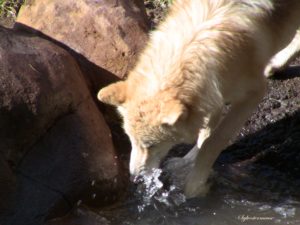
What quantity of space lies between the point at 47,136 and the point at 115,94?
21.8 inches

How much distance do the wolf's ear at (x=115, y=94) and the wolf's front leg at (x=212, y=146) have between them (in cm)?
91

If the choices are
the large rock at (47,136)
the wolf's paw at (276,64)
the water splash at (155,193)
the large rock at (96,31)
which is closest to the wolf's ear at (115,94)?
the large rock at (47,136)

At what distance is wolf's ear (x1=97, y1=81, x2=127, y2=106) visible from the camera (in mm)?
4621

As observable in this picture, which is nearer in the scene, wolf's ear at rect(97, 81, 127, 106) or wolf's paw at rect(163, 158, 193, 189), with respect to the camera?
wolf's ear at rect(97, 81, 127, 106)

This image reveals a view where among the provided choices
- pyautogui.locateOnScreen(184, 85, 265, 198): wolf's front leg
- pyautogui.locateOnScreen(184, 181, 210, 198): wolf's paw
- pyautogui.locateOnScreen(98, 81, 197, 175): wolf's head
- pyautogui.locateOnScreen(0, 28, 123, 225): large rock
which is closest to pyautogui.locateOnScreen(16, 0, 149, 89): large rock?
pyautogui.locateOnScreen(0, 28, 123, 225): large rock

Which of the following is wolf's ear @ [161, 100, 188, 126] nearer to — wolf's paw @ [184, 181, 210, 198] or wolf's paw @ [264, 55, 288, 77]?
wolf's paw @ [184, 181, 210, 198]

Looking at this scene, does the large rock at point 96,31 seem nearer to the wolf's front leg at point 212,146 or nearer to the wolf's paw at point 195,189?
the wolf's front leg at point 212,146

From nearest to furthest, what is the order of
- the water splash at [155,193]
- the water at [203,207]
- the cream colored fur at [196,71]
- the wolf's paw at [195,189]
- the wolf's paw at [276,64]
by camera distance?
the cream colored fur at [196,71], the water at [203,207], the water splash at [155,193], the wolf's paw at [195,189], the wolf's paw at [276,64]

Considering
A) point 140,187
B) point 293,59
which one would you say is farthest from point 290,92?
point 140,187

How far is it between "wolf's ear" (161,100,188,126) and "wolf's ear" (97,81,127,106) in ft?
1.50

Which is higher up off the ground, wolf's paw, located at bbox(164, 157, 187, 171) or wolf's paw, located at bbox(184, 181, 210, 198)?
wolf's paw, located at bbox(164, 157, 187, 171)

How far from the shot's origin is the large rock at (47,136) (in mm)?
4488

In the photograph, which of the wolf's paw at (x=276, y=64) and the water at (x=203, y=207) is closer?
the water at (x=203, y=207)

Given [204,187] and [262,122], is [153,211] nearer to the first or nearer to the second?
[204,187]
